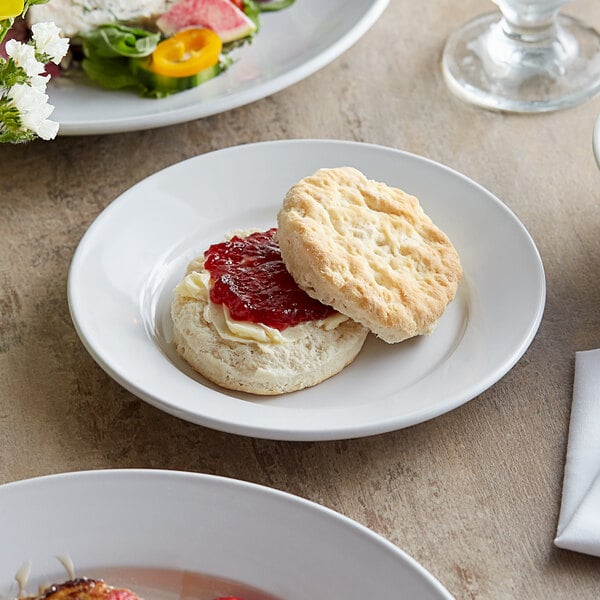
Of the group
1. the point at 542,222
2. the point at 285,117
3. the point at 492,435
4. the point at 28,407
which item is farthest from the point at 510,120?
the point at 28,407

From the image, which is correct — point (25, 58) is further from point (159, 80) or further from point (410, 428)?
point (159, 80)

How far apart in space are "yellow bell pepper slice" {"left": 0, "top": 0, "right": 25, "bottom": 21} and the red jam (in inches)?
33.8

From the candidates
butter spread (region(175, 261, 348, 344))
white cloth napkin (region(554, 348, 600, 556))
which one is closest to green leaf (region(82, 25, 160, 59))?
butter spread (region(175, 261, 348, 344))

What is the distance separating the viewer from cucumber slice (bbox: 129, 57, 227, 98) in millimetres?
3180

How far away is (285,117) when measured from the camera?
3354 millimetres

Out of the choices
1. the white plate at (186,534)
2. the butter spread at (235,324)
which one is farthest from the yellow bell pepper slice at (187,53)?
the white plate at (186,534)

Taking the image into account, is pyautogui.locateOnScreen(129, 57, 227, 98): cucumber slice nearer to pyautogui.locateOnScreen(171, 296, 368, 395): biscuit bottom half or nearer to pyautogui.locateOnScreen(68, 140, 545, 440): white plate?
pyautogui.locateOnScreen(68, 140, 545, 440): white plate

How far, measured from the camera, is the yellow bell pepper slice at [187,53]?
10.4 ft

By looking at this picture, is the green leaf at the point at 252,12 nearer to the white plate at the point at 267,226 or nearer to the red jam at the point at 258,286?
the white plate at the point at 267,226

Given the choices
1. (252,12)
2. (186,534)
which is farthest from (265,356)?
(252,12)

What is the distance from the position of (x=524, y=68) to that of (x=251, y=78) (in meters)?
1.08

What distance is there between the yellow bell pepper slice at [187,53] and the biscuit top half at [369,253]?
3.06 ft

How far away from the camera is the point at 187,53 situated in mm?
3289

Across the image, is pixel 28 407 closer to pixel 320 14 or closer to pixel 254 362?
pixel 254 362
